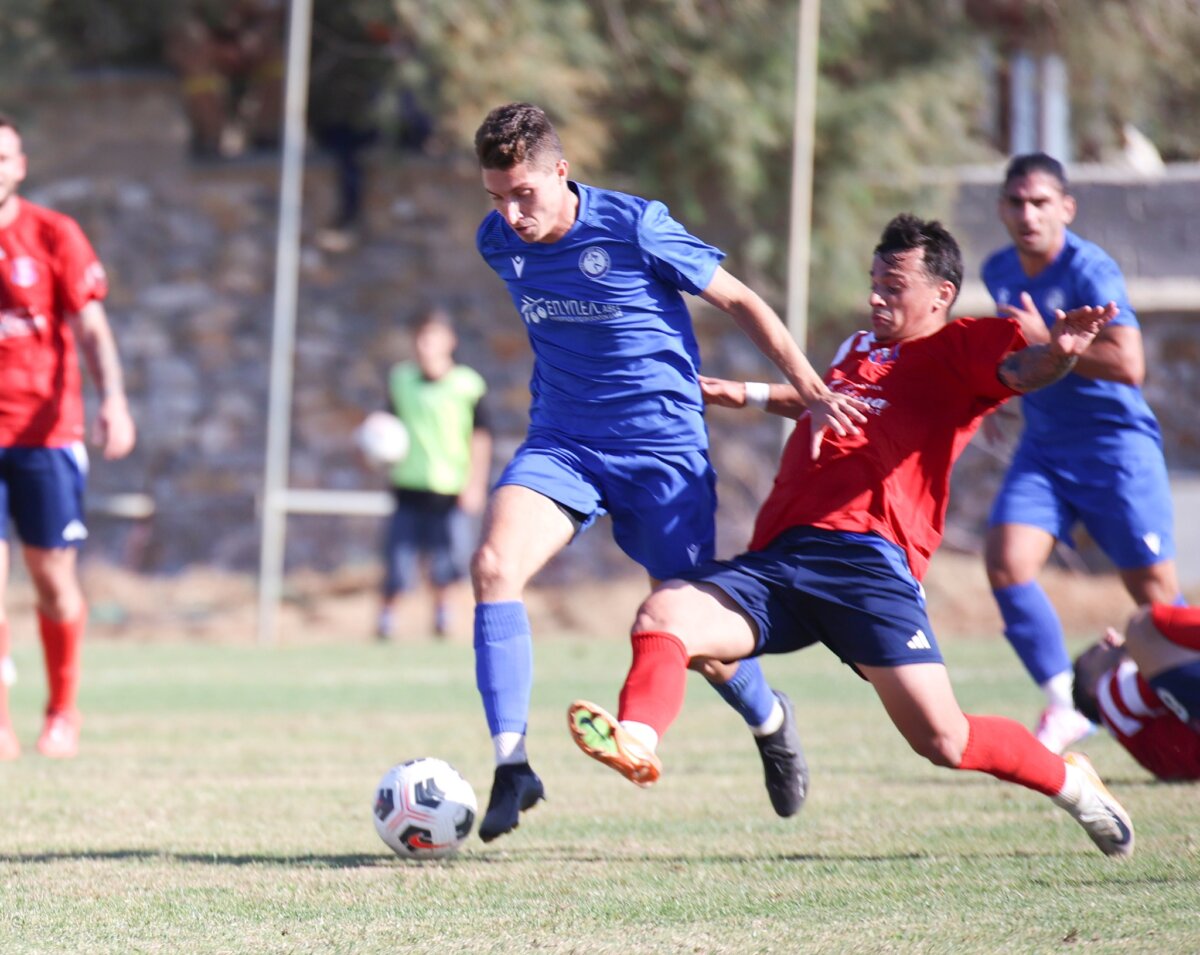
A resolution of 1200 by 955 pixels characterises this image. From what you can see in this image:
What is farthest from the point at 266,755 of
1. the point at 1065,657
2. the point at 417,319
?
the point at 417,319

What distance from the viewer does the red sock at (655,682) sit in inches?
163

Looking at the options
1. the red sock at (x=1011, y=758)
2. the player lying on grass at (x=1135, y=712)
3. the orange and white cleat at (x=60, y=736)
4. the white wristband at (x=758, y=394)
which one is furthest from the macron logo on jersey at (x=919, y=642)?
the orange and white cleat at (x=60, y=736)

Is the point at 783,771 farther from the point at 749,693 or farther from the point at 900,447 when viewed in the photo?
the point at 900,447

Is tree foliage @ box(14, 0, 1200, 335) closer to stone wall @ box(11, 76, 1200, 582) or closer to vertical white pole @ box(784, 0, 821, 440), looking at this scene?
vertical white pole @ box(784, 0, 821, 440)

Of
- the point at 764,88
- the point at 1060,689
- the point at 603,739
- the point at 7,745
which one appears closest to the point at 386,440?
the point at 764,88

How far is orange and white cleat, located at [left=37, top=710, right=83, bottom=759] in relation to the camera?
667 centimetres

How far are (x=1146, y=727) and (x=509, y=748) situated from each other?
8.01ft

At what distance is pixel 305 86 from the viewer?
1552cm

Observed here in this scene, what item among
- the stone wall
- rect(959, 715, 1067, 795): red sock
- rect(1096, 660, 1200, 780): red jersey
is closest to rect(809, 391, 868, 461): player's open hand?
rect(959, 715, 1067, 795): red sock

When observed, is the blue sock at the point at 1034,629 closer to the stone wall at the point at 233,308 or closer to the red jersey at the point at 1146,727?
the red jersey at the point at 1146,727

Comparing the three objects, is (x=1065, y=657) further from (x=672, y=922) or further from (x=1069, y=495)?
(x=672, y=922)

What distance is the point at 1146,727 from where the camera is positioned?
18.7 ft

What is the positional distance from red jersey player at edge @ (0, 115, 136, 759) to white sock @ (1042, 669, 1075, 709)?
11.7 ft

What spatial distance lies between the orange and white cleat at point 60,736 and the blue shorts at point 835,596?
3.31m
